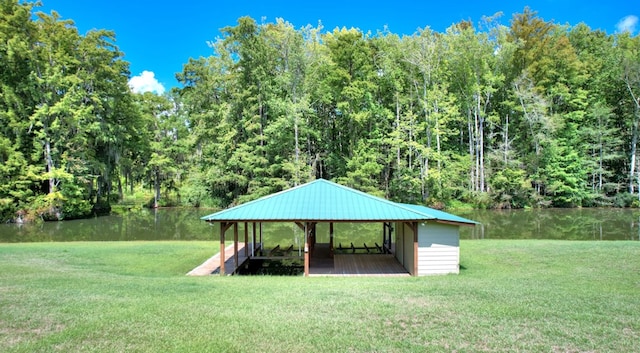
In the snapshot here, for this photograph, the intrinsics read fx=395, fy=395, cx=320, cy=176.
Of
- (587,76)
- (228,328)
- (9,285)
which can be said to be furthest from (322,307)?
(587,76)

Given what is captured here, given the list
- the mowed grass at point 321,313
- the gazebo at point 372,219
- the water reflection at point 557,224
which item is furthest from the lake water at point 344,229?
the mowed grass at point 321,313

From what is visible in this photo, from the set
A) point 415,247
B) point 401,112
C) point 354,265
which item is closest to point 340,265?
point 354,265

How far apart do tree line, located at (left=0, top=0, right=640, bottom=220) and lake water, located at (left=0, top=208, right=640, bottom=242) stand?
4517mm

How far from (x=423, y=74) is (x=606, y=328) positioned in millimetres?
31580

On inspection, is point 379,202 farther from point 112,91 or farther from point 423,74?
point 112,91

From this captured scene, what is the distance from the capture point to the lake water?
20.3m

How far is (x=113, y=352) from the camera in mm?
4816

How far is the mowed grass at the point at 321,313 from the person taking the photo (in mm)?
5152

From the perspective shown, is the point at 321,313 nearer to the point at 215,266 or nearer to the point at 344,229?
the point at 215,266

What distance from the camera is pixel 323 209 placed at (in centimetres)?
1170

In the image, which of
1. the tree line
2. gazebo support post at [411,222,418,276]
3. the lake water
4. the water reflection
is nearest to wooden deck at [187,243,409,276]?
gazebo support post at [411,222,418,276]

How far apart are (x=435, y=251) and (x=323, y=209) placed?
3.46 m

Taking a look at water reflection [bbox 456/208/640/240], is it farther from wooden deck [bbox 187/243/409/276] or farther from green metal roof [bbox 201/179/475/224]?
green metal roof [bbox 201/179/475/224]

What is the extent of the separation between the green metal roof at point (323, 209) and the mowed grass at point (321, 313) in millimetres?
1690
